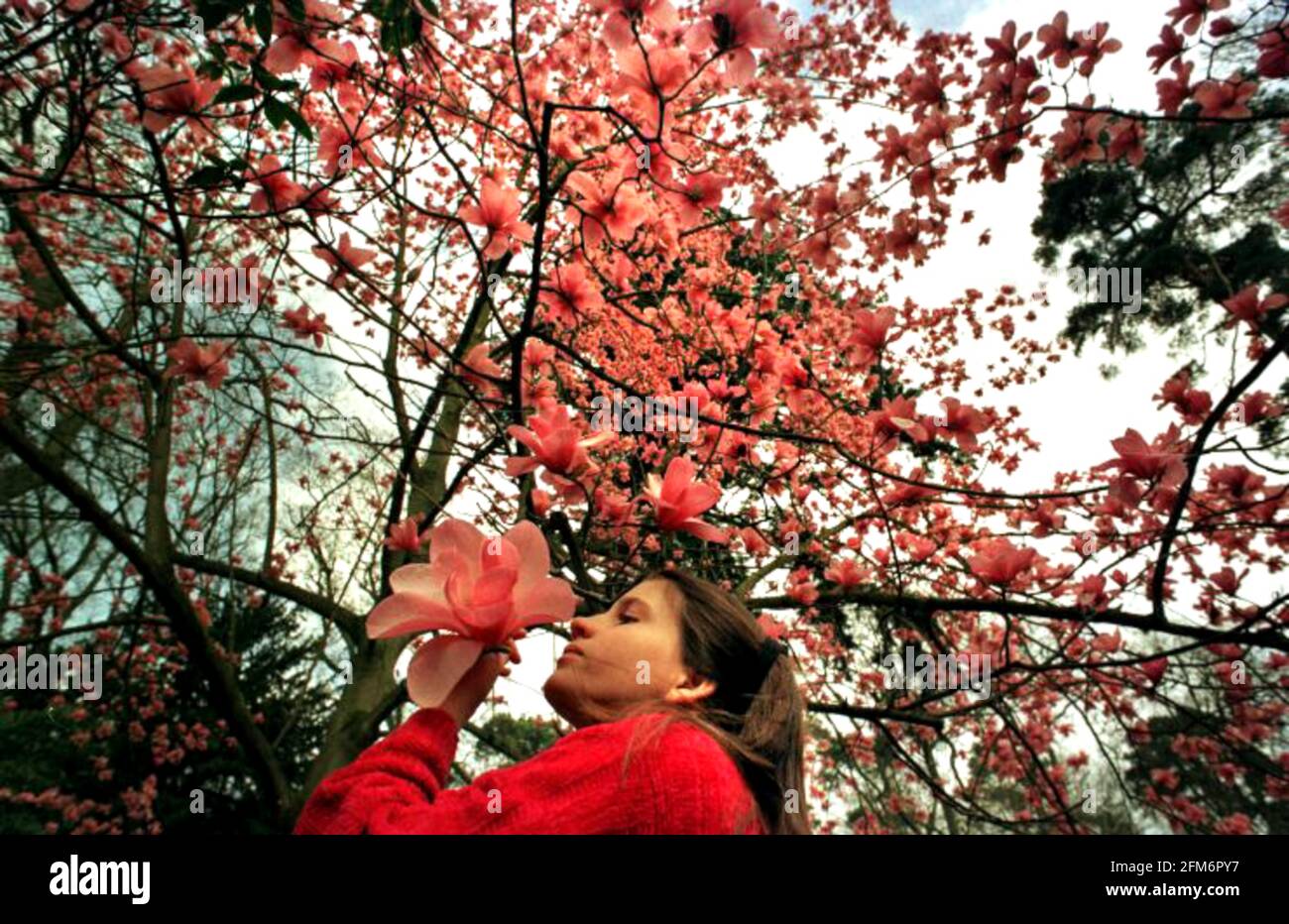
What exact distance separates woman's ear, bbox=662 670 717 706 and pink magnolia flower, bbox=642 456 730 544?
0.30 m

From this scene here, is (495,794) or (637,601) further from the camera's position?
(637,601)

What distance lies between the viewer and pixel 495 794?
43.1 inches

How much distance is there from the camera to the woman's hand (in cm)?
92

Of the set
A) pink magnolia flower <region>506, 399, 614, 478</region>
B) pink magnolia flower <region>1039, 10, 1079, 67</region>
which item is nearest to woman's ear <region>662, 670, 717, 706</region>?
pink magnolia flower <region>506, 399, 614, 478</region>

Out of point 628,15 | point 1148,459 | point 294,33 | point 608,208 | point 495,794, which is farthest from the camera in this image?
point 608,208

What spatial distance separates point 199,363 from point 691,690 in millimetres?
2006

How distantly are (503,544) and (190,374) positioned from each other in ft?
6.66

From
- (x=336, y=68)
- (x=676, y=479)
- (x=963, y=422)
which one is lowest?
(x=676, y=479)

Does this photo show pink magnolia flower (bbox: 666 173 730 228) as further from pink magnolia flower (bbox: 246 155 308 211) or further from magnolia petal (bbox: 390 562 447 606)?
magnolia petal (bbox: 390 562 447 606)

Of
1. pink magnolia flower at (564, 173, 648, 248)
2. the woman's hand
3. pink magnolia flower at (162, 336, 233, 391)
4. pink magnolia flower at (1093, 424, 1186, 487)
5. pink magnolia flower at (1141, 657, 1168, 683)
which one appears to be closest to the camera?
the woman's hand

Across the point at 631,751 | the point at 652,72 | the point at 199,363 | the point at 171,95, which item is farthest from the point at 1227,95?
the point at 199,363

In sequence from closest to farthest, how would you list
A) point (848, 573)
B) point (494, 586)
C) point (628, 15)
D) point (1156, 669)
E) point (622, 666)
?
point (494, 586), point (622, 666), point (628, 15), point (848, 573), point (1156, 669)

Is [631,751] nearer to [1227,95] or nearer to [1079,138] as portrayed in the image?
[1079,138]
